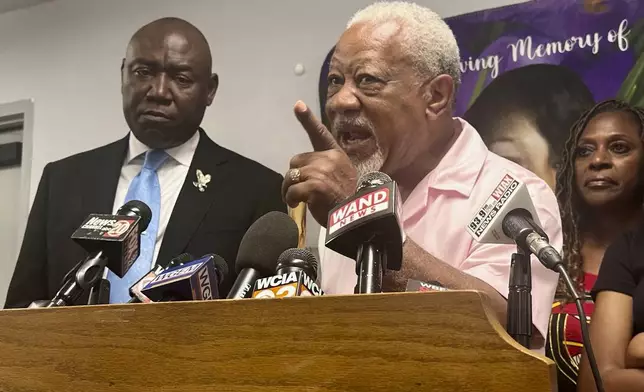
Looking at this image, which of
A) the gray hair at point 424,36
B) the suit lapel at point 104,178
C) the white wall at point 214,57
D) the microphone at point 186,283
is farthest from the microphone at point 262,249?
the suit lapel at point 104,178

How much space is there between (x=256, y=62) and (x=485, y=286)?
117cm

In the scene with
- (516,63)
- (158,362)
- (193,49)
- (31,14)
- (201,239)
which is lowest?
(158,362)

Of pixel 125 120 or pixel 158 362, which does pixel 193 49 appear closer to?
pixel 125 120

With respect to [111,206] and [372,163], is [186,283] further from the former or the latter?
[111,206]

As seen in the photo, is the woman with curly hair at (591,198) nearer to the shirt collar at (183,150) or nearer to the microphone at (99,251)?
the microphone at (99,251)

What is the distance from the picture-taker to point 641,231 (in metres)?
1.61

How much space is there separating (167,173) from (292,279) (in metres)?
1.29

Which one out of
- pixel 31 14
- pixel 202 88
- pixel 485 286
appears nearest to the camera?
pixel 485 286

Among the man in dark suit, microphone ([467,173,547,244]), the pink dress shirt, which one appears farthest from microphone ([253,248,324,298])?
the man in dark suit

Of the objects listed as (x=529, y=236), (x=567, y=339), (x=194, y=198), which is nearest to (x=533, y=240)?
(x=529, y=236)

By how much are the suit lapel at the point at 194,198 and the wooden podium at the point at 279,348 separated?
3.67 feet

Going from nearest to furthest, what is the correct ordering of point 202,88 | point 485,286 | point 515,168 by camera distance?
point 485,286
point 515,168
point 202,88

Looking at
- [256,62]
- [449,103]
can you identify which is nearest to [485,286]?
[449,103]

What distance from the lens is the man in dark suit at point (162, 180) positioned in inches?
84.2
